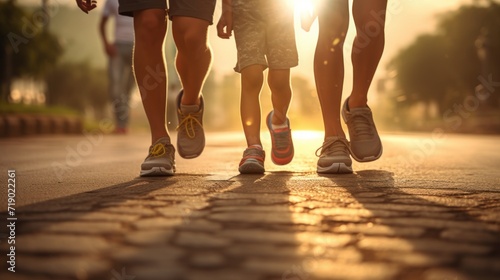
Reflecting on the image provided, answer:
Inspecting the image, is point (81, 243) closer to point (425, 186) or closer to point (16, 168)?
point (425, 186)

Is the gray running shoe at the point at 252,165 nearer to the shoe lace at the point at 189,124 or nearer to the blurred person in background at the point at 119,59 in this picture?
the shoe lace at the point at 189,124

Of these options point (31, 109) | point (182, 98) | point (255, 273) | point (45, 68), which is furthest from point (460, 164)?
point (45, 68)

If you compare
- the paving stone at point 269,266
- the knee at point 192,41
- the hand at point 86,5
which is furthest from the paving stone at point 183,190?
the hand at point 86,5

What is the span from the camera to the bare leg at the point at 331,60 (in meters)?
3.54

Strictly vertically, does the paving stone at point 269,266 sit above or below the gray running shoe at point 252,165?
below

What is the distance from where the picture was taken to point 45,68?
31.8 metres

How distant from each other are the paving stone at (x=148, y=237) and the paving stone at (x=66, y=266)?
0.56 feet

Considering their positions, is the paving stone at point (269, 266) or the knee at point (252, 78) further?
the knee at point (252, 78)

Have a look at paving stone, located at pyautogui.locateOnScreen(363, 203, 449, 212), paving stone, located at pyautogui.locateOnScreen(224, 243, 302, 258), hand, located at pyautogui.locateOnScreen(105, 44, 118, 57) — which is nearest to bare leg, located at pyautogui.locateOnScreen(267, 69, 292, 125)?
paving stone, located at pyautogui.locateOnScreen(363, 203, 449, 212)

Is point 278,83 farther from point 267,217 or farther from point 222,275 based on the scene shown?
point 222,275

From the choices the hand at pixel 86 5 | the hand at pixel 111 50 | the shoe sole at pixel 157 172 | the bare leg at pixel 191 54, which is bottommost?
the shoe sole at pixel 157 172

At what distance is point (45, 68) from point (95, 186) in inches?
1219

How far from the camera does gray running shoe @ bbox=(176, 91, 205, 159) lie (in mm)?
3785

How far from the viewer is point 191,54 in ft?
11.9
